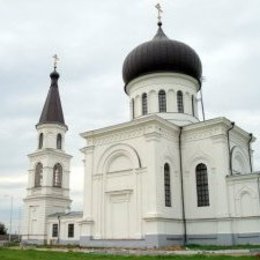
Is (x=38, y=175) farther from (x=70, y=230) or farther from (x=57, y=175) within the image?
(x=70, y=230)

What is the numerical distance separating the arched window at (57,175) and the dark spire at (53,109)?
4199 mm

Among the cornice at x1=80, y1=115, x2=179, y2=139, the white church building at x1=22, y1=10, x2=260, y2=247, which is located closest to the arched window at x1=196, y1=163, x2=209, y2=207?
the white church building at x1=22, y1=10, x2=260, y2=247

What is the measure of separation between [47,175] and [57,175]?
1.46 metres

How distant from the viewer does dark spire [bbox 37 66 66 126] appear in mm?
37781

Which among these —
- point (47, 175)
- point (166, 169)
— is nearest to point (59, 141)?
point (47, 175)

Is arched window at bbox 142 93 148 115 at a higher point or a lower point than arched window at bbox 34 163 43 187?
higher

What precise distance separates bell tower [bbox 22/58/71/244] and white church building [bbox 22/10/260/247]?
12.1m

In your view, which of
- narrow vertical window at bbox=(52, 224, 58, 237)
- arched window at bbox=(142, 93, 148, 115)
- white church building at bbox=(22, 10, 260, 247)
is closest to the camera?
white church building at bbox=(22, 10, 260, 247)

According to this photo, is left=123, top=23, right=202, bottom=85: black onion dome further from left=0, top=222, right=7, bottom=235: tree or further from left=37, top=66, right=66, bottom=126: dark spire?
left=0, top=222, right=7, bottom=235: tree

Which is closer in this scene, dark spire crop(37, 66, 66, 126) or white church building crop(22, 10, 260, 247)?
white church building crop(22, 10, 260, 247)

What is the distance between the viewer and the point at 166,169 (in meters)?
22.7

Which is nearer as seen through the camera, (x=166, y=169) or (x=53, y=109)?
(x=166, y=169)

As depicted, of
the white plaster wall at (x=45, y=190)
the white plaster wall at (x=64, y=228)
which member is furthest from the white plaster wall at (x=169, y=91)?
the white plaster wall at (x=45, y=190)

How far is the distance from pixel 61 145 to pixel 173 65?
16.8m
